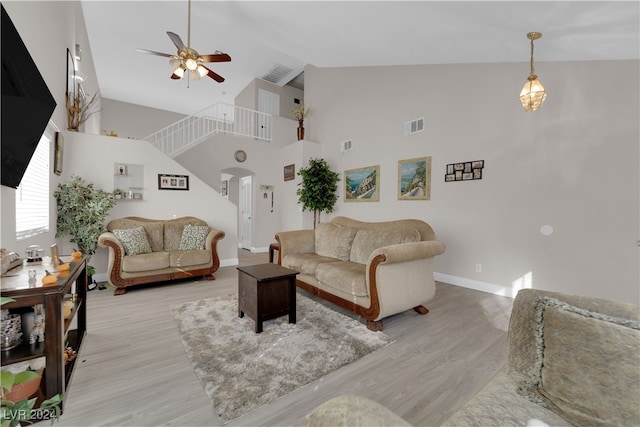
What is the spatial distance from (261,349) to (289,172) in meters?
5.07

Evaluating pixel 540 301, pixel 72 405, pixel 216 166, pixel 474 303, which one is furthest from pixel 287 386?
pixel 216 166

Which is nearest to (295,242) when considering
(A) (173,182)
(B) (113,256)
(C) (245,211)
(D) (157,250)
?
(D) (157,250)

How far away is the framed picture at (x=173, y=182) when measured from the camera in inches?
187

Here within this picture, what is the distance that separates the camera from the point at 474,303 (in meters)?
3.36

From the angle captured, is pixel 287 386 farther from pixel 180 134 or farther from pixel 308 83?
pixel 180 134

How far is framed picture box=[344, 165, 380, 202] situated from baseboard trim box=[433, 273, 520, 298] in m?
1.77

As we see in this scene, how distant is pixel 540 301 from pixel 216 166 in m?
6.39

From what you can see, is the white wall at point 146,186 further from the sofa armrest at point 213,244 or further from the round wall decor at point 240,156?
the round wall decor at point 240,156

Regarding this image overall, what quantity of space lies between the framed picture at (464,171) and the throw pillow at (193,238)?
394 centimetres

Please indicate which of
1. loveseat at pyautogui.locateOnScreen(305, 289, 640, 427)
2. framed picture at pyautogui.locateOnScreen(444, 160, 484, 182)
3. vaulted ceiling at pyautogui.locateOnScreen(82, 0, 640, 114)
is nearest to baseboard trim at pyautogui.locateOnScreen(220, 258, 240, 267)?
vaulted ceiling at pyautogui.locateOnScreen(82, 0, 640, 114)

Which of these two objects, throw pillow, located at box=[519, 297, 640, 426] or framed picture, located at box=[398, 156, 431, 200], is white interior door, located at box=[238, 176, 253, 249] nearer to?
framed picture, located at box=[398, 156, 431, 200]

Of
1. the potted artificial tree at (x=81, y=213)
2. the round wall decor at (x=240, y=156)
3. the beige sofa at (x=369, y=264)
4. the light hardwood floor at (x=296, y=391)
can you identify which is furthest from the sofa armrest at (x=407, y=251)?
the round wall decor at (x=240, y=156)

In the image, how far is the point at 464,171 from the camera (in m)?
4.01

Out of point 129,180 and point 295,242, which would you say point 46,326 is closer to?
point 295,242
